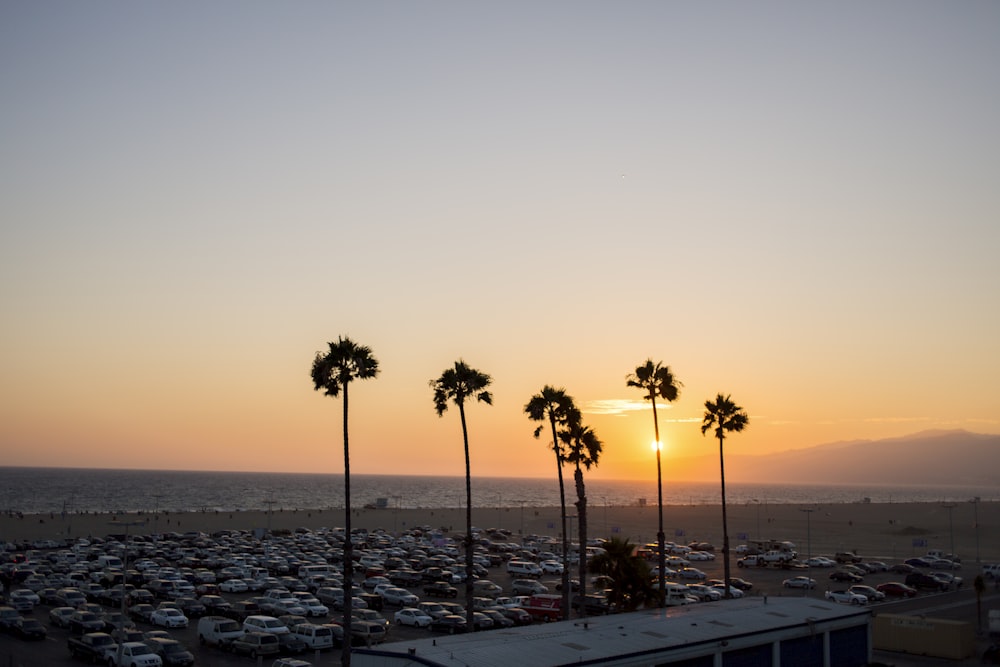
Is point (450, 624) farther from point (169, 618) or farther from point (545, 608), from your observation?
point (169, 618)

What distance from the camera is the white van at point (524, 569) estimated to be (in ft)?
254

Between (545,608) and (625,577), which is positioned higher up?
(625,577)

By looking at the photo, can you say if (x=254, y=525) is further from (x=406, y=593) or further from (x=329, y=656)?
(x=329, y=656)

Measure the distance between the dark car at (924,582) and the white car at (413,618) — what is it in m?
40.8

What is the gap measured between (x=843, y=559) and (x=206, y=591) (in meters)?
63.1

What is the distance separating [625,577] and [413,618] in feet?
49.8

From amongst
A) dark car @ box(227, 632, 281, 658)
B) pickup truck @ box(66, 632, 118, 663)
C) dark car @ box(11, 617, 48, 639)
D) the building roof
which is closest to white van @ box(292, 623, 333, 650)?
dark car @ box(227, 632, 281, 658)

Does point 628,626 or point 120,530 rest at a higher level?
point 628,626

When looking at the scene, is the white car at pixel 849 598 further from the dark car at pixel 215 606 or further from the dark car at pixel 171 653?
the dark car at pixel 171 653

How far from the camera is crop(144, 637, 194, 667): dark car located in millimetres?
37969

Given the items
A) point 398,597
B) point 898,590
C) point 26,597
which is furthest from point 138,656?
point 898,590

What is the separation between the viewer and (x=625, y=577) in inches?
1588

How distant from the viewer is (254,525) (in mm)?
132375

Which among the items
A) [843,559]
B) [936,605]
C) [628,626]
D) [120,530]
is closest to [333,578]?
[628,626]
